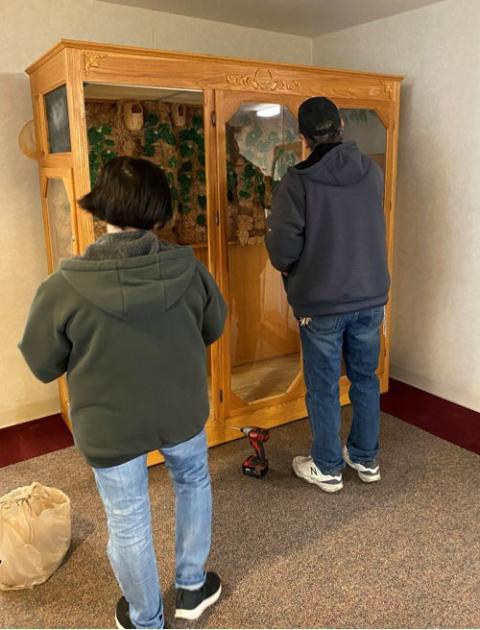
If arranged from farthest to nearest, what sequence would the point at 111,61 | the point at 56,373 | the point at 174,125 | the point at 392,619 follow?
the point at 174,125
the point at 111,61
the point at 392,619
the point at 56,373

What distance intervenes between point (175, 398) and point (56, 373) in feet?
1.02

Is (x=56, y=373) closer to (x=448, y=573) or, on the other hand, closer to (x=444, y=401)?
(x=448, y=573)

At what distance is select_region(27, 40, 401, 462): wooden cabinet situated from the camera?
7.30 ft

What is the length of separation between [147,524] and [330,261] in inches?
44.1

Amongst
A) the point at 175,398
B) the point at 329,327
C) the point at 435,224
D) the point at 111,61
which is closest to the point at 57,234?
the point at 111,61

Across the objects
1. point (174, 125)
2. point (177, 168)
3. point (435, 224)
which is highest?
point (174, 125)

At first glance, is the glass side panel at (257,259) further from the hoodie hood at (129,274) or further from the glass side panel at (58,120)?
the hoodie hood at (129,274)

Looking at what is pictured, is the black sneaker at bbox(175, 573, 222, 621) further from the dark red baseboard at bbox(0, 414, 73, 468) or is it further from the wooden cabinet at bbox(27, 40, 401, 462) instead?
the dark red baseboard at bbox(0, 414, 73, 468)

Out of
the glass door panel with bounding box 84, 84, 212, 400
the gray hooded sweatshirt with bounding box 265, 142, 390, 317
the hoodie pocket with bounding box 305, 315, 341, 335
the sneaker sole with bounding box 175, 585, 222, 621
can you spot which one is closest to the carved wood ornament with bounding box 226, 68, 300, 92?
the glass door panel with bounding box 84, 84, 212, 400

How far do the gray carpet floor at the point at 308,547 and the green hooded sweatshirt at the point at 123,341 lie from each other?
0.71m

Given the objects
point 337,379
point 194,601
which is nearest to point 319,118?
point 337,379

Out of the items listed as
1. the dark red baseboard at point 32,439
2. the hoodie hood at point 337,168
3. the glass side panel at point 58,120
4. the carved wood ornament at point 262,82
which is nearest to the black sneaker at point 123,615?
the dark red baseboard at point 32,439

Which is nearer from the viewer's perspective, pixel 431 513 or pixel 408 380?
pixel 431 513

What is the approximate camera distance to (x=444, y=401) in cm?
319
